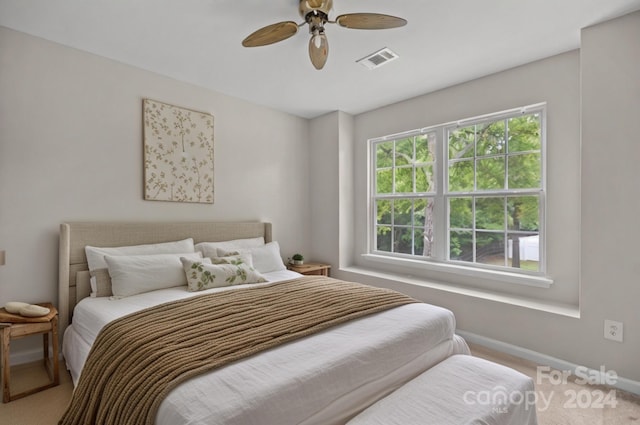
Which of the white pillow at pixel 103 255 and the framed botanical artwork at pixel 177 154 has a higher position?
the framed botanical artwork at pixel 177 154

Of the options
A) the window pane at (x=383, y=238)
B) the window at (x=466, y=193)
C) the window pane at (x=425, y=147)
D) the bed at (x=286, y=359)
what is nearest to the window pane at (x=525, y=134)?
the window at (x=466, y=193)

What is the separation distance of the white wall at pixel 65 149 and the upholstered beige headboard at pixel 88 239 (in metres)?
0.14

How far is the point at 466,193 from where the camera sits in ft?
10.6

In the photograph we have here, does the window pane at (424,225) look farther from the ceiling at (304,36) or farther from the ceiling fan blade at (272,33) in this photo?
the ceiling fan blade at (272,33)

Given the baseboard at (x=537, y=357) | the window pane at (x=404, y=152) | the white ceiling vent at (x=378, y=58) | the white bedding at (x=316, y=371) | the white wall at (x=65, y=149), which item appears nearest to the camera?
the white bedding at (x=316, y=371)

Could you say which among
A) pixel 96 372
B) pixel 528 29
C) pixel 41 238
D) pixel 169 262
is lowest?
pixel 96 372

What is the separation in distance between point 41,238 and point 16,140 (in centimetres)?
74

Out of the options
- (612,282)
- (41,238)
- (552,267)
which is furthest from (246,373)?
(552,267)

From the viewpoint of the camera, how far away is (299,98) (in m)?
3.59

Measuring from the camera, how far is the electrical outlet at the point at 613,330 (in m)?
2.12

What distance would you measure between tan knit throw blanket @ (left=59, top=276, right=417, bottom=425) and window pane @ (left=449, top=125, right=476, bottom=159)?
1.87m

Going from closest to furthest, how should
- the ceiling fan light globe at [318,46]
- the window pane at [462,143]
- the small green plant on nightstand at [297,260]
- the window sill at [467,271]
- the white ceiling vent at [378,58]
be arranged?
the ceiling fan light globe at [318,46]
the white ceiling vent at [378,58]
the window sill at [467,271]
the window pane at [462,143]
the small green plant on nightstand at [297,260]

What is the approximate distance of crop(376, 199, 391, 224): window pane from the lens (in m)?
3.96

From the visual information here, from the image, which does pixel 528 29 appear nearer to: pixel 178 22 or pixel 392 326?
pixel 392 326
